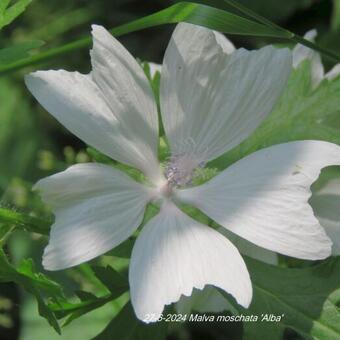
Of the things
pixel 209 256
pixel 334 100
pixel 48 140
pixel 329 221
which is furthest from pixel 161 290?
pixel 48 140

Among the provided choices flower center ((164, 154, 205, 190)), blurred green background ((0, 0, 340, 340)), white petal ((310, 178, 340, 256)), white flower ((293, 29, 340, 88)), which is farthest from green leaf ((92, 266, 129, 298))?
blurred green background ((0, 0, 340, 340))

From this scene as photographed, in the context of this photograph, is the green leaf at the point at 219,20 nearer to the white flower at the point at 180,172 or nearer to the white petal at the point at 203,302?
the white flower at the point at 180,172

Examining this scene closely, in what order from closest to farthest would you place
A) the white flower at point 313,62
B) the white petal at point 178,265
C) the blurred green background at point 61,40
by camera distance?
1. the white petal at point 178,265
2. the white flower at point 313,62
3. the blurred green background at point 61,40

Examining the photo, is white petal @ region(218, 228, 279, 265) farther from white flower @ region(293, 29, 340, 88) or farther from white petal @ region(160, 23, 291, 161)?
white flower @ region(293, 29, 340, 88)

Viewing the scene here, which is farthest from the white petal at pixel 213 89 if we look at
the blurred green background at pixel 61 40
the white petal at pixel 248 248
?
the blurred green background at pixel 61 40

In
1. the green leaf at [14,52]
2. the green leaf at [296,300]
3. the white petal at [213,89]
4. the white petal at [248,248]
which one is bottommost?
the green leaf at [296,300]

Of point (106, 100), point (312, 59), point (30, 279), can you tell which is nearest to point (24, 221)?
point (30, 279)
